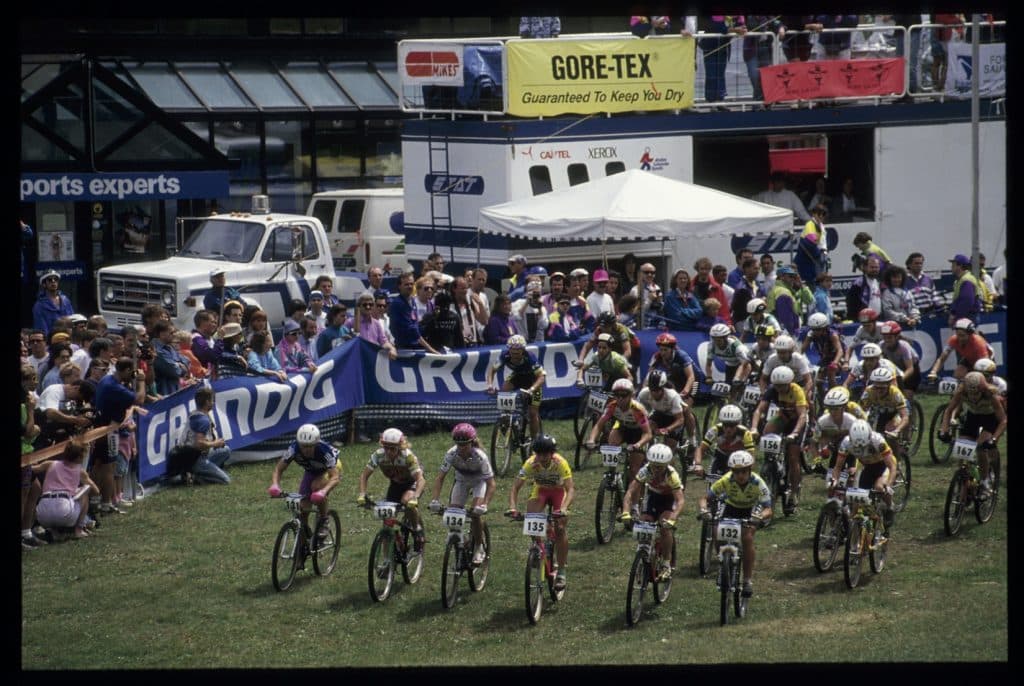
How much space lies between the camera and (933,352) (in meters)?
22.2

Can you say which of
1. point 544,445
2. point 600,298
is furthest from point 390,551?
point 600,298

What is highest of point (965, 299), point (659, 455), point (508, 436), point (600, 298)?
point (600, 298)

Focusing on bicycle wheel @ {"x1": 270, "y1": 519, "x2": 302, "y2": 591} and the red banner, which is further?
the red banner

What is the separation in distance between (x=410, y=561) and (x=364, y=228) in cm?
1317

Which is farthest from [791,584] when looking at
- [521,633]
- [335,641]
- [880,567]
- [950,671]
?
[950,671]

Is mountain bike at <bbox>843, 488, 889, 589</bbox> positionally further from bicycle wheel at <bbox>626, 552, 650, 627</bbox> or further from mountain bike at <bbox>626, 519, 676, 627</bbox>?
bicycle wheel at <bbox>626, 552, 650, 627</bbox>

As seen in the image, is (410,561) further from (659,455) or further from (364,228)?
(364,228)

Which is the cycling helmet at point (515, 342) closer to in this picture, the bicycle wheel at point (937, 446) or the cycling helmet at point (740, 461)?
the cycling helmet at point (740, 461)

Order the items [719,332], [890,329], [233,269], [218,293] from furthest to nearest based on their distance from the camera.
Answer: [233,269] < [218,293] < [890,329] < [719,332]

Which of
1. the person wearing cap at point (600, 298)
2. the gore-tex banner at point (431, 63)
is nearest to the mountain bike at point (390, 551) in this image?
the person wearing cap at point (600, 298)

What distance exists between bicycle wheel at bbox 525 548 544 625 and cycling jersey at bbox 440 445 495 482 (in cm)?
128

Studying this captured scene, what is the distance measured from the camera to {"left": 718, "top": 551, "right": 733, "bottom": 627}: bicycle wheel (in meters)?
13.2

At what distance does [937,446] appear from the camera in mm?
19609

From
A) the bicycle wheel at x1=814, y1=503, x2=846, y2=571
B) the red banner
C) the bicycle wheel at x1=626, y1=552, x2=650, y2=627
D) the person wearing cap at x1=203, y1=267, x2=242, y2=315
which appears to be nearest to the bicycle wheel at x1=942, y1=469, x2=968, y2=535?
the bicycle wheel at x1=814, y1=503, x2=846, y2=571
